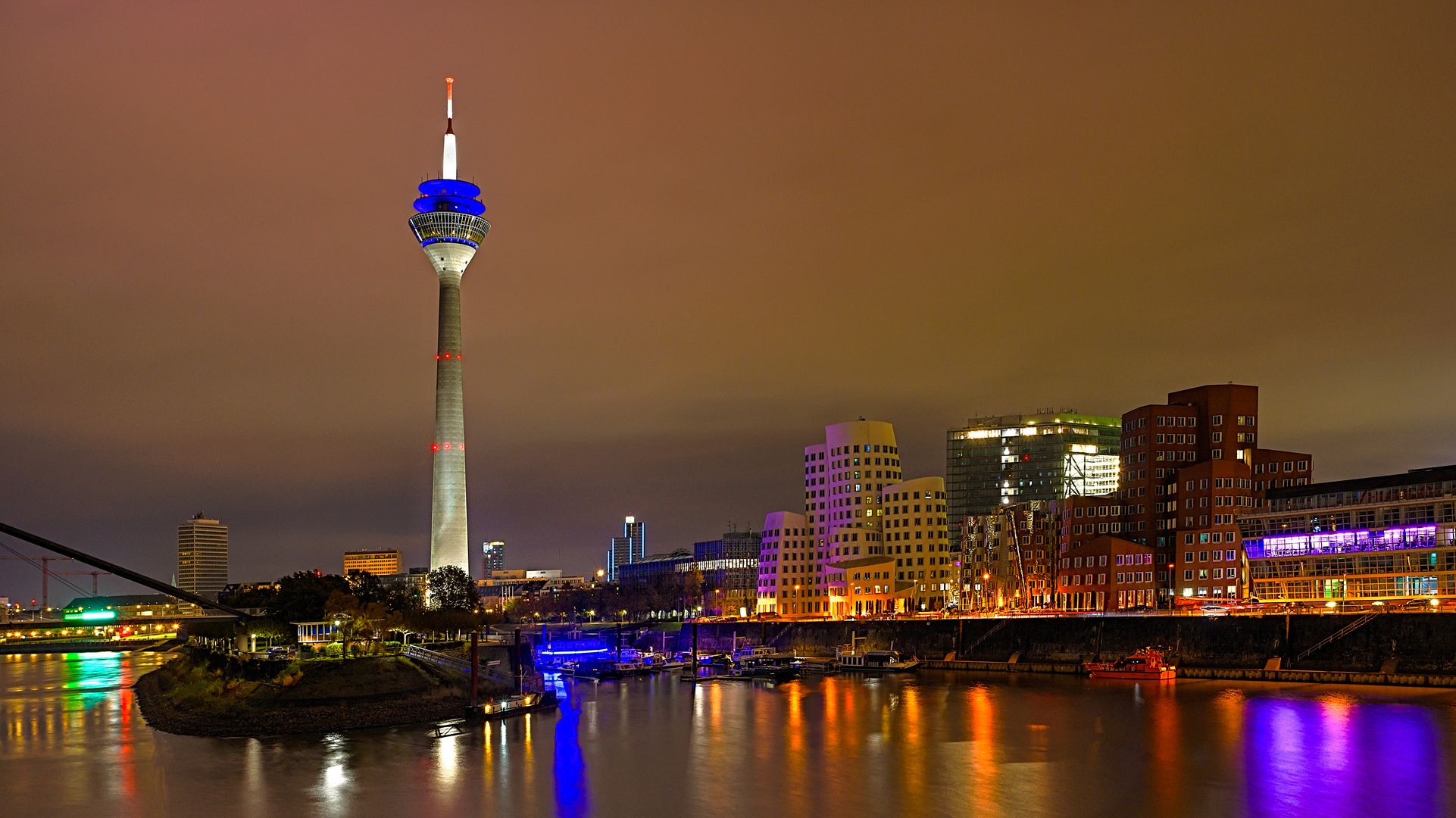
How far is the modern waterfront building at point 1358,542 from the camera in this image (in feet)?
348

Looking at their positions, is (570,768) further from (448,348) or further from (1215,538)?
(448,348)

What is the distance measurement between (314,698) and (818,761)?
33436 mm

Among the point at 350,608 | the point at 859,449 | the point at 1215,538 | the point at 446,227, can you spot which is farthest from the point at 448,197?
the point at 1215,538

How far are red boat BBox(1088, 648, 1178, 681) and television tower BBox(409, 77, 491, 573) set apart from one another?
88.1 meters

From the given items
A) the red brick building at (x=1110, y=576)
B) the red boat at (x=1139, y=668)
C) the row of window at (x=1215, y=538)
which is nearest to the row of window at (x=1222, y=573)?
the row of window at (x=1215, y=538)

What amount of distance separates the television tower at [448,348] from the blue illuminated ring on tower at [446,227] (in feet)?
0.35

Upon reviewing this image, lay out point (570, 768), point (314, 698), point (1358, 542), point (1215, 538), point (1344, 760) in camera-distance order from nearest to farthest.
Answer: point (1344, 760)
point (570, 768)
point (314, 698)
point (1358, 542)
point (1215, 538)

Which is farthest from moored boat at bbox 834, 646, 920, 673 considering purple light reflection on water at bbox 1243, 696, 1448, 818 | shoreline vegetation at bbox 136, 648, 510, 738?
shoreline vegetation at bbox 136, 648, 510, 738

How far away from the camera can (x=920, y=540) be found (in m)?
170

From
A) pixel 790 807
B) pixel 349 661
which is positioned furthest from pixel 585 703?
pixel 790 807

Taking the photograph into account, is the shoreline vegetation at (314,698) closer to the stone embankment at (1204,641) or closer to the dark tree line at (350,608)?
the dark tree line at (350,608)

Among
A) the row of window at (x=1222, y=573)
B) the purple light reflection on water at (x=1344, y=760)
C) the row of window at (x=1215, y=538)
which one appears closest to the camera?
the purple light reflection on water at (x=1344, y=760)

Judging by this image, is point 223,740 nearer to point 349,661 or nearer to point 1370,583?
point 349,661

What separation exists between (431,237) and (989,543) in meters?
86.5
